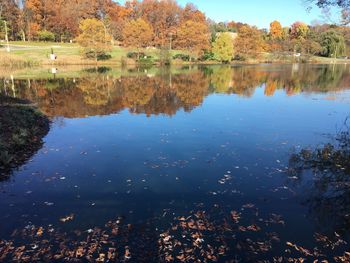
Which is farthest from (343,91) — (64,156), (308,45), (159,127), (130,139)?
(308,45)

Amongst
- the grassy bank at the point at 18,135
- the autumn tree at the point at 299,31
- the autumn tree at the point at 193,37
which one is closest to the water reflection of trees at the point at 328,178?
the grassy bank at the point at 18,135

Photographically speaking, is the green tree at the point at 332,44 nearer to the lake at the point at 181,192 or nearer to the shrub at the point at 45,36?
the shrub at the point at 45,36

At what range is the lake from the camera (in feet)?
26.6

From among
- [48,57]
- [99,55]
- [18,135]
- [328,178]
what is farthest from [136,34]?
[328,178]

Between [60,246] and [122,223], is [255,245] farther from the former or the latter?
[60,246]

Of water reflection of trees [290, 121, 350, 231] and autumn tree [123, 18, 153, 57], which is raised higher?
autumn tree [123, 18, 153, 57]

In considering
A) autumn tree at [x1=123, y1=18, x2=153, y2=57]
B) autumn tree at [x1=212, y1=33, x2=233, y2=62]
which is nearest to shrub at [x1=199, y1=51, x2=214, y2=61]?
autumn tree at [x1=212, y1=33, x2=233, y2=62]

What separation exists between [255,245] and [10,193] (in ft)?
26.1

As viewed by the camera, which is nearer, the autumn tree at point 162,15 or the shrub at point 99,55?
the shrub at point 99,55

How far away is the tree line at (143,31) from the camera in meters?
85.6

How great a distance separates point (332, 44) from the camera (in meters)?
126

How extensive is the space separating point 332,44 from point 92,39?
95.7 meters

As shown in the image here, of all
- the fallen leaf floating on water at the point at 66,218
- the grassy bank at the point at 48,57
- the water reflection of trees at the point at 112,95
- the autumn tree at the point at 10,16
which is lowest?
the fallen leaf floating on water at the point at 66,218

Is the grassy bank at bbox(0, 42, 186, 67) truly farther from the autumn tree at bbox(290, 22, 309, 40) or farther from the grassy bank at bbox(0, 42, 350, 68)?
the autumn tree at bbox(290, 22, 309, 40)
